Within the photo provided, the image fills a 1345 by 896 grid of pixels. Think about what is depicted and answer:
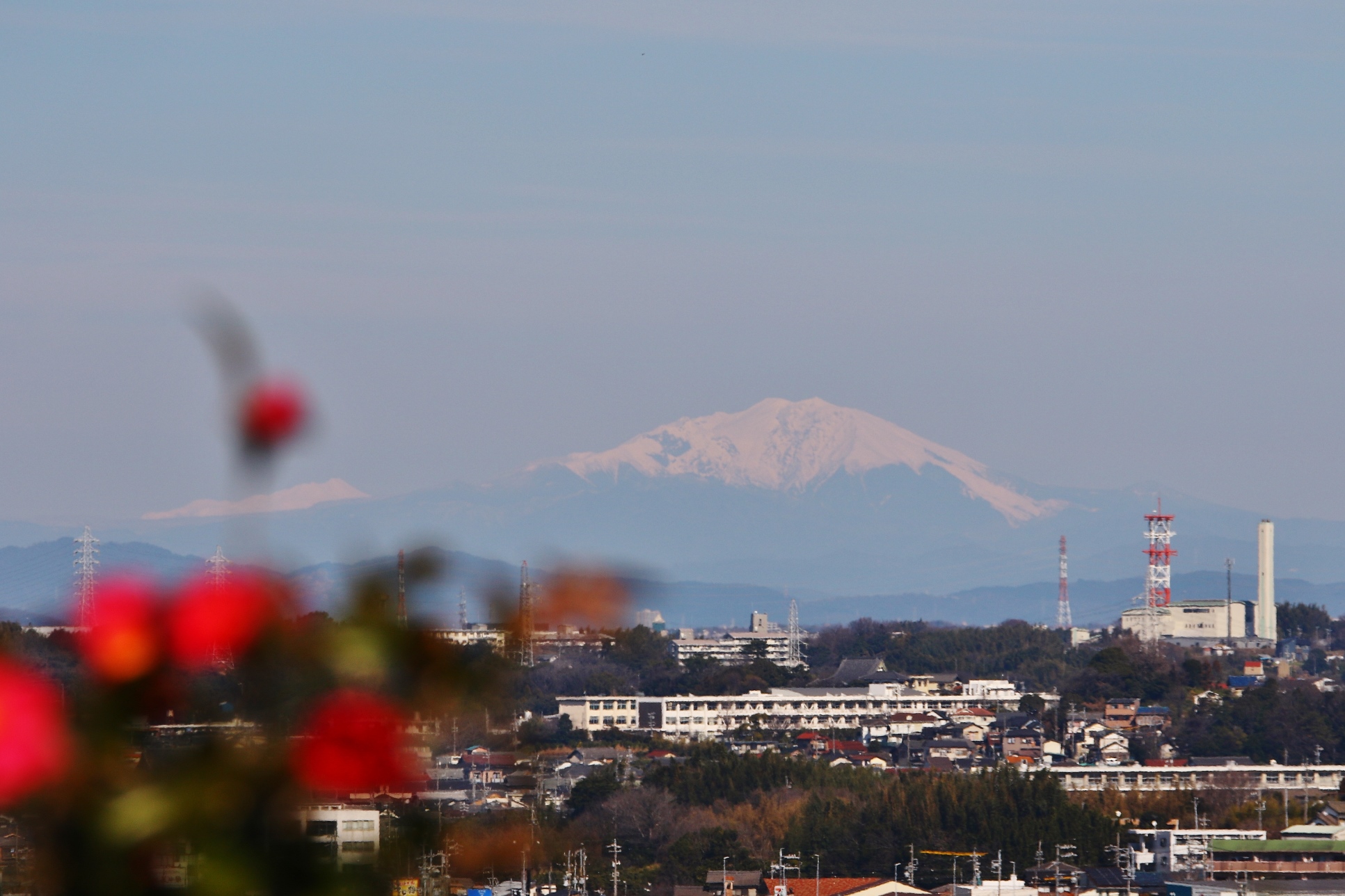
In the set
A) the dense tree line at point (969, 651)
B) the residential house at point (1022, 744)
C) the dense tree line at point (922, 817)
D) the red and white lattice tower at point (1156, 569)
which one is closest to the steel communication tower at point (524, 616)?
the dense tree line at point (922, 817)

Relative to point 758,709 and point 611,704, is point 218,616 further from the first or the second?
point 758,709

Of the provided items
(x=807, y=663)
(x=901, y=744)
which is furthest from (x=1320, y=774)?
(x=807, y=663)

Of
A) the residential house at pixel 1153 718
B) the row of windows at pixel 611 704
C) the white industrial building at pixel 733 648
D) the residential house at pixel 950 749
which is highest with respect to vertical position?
the white industrial building at pixel 733 648

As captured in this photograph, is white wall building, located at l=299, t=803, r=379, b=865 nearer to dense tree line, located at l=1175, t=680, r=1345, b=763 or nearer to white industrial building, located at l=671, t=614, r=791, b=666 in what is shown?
dense tree line, located at l=1175, t=680, r=1345, b=763

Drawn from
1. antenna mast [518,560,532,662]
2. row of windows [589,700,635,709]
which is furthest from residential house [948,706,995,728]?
antenna mast [518,560,532,662]

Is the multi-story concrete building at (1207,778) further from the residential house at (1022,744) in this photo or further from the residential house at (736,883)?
the residential house at (736,883)

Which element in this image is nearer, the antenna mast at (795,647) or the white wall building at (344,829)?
the white wall building at (344,829)

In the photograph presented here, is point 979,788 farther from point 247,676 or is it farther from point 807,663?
point 807,663
